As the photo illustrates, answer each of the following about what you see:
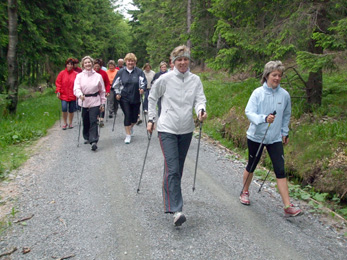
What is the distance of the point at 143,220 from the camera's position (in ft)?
15.2

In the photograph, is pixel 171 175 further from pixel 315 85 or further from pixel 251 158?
pixel 315 85

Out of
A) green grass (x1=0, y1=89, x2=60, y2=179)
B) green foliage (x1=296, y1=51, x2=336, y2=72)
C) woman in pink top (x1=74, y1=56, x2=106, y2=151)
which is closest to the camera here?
green foliage (x1=296, y1=51, x2=336, y2=72)

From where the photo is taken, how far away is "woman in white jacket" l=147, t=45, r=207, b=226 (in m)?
4.37

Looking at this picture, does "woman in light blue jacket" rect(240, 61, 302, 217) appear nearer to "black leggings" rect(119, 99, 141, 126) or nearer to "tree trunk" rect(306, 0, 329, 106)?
"tree trunk" rect(306, 0, 329, 106)

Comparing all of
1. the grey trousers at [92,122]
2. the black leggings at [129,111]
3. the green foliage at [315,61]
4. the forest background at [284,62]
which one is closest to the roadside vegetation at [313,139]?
the forest background at [284,62]

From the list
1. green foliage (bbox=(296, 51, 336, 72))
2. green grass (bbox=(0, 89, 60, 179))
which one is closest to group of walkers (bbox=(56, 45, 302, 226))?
green foliage (bbox=(296, 51, 336, 72))

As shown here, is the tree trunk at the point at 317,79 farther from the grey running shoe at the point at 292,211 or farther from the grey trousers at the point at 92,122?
the grey trousers at the point at 92,122

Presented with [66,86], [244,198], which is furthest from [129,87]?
[244,198]

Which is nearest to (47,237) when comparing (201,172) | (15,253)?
(15,253)

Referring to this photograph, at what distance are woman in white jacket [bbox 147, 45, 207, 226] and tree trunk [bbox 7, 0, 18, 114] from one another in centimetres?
914

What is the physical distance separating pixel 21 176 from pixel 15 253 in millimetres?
2980

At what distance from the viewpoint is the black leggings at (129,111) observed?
915cm

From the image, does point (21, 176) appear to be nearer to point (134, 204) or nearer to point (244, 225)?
point (134, 204)

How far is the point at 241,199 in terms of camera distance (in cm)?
532
